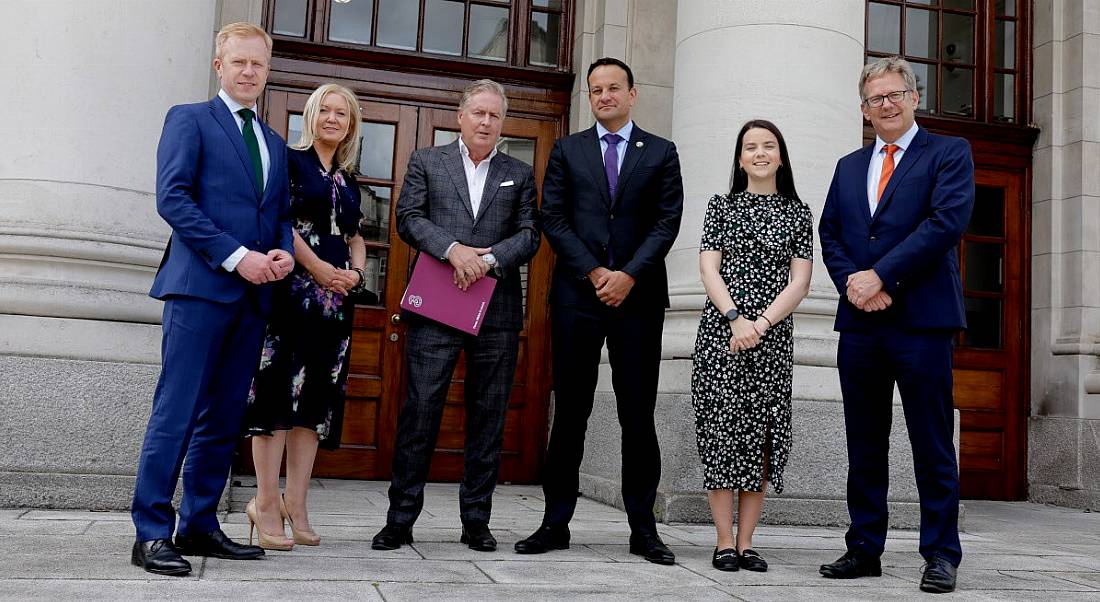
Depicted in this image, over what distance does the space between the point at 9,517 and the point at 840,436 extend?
4430mm

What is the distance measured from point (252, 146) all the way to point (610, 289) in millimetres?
1600

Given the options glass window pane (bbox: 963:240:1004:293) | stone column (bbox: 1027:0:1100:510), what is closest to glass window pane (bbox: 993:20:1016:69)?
stone column (bbox: 1027:0:1100:510)

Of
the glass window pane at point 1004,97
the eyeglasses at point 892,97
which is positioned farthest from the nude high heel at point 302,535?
the glass window pane at point 1004,97

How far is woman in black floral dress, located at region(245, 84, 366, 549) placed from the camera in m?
4.41

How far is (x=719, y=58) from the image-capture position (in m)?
6.57

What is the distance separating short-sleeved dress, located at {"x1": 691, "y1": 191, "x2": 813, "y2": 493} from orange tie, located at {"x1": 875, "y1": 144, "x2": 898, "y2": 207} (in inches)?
12.6

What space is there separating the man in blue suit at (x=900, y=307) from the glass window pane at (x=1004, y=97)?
17.0ft

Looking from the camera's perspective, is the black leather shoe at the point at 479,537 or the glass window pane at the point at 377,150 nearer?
the black leather shoe at the point at 479,537

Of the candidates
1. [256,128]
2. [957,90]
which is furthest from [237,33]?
[957,90]

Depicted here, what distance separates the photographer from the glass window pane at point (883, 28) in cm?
891

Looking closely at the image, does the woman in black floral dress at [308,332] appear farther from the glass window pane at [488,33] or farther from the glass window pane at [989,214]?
the glass window pane at [989,214]

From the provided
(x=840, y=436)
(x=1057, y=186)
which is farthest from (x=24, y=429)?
(x=1057, y=186)

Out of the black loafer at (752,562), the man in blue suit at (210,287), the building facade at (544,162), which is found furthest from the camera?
the building facade at (544,162)

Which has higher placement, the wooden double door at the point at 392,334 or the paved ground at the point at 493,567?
the wooden double door at the point at 392,334
